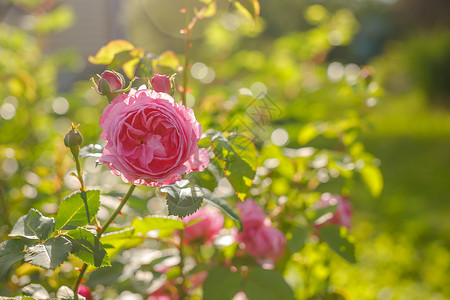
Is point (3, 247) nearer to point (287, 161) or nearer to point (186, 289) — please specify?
point (186, 289)

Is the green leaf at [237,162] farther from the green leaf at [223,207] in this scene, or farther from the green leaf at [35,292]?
the green leaf at [35,292]

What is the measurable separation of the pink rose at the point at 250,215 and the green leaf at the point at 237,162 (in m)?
0.19

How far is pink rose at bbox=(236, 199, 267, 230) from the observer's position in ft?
2.42

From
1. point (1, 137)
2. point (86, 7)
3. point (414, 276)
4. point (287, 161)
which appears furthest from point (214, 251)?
point (86, 7)

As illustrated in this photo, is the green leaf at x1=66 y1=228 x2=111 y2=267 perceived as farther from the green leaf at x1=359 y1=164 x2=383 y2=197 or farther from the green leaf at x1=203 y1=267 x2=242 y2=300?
the green leaf at x1=359 y1=164 x2=383 y2=197

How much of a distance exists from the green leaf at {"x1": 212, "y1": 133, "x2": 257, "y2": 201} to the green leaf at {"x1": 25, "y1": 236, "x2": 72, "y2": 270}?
200 millimetres

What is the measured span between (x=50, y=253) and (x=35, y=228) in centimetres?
5

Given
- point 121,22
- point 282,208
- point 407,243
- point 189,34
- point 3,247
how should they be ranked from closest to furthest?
point 3,247 → point 189,34 → point 282,208 → point 407,243 → point 121,22

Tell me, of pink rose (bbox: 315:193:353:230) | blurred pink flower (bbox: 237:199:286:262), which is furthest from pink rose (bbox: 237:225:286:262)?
pink rose (bbox: 315:193:353:230)

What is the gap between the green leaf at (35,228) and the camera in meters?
0.47

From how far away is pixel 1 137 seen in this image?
1163 millimetres

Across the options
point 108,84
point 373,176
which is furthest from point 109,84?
point 373,176

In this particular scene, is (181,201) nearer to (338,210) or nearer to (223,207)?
(223,207)

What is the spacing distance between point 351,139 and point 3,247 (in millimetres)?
700
